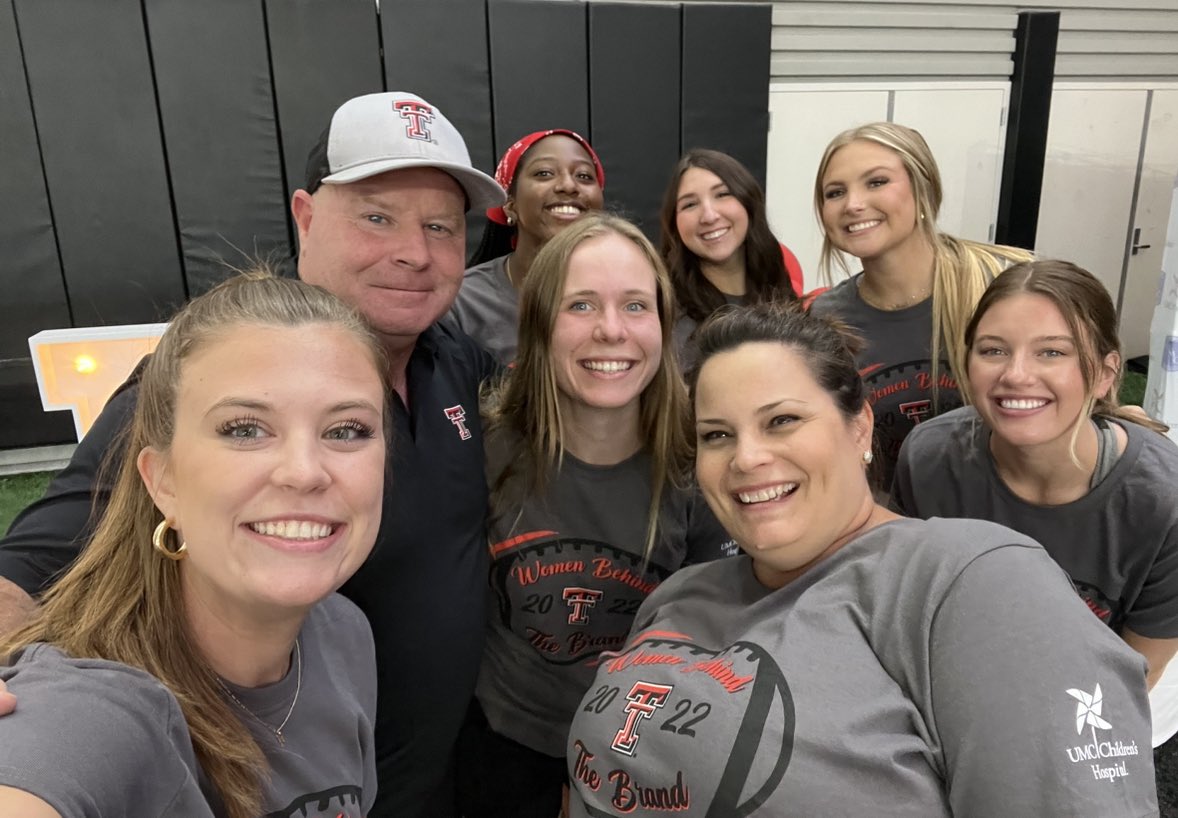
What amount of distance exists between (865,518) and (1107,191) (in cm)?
694

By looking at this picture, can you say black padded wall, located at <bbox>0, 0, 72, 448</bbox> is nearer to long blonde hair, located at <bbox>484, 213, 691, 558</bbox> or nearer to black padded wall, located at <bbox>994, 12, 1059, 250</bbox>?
long blonde hair, located at <bbox>484, 213, 691, 558</bbox>

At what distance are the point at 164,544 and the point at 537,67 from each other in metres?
4.38

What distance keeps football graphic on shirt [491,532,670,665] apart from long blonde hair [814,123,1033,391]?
3.99ft

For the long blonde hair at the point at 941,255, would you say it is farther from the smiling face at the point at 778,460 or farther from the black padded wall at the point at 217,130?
the black padded wall at the point at 217,130

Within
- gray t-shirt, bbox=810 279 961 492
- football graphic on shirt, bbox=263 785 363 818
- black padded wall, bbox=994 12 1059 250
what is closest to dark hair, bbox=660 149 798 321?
gray t-shirt, bbox=810 279 961 492

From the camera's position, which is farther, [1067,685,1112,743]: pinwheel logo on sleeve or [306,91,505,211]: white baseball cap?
[306,91,505,211]: white baseball cap

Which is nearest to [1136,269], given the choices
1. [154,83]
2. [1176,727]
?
[1176,727]

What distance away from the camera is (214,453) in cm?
96

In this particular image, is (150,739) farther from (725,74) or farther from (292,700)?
(725,74)

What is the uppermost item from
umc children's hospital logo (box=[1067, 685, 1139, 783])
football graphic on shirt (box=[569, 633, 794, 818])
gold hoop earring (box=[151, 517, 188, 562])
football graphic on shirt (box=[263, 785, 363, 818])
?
gold hoop earring (box=[151, 517, 188, 562])

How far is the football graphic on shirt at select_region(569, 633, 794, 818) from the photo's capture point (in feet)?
3.30

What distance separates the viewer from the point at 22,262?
4.14 meters

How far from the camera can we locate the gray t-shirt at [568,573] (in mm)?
1688

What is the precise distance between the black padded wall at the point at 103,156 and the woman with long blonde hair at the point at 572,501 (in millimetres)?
3502
